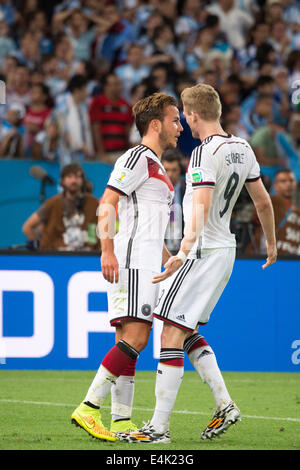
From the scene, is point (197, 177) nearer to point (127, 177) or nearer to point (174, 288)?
point (127, 177)

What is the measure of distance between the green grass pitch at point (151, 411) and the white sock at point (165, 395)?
0.53 ft

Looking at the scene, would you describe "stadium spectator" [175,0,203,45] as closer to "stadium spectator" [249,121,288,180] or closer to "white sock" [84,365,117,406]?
"stadium spectator" [249,121,288,180]

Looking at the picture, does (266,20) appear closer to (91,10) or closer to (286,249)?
(91,10)

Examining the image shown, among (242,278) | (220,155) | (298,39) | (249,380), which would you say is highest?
(298,39)

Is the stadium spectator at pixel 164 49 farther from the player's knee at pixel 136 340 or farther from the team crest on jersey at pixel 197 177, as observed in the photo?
the player's knee at pixel 136 340

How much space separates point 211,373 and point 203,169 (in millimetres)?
1375

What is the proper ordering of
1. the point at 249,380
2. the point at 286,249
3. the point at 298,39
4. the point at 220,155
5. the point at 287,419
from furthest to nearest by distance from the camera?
the point at 298,39
the point at 286,249
the point at 249,380
the point at 287,419
the point at 220,155

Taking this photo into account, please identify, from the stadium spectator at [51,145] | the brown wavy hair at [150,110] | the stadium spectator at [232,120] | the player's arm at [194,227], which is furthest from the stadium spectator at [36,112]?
the player's arm at [194,227]

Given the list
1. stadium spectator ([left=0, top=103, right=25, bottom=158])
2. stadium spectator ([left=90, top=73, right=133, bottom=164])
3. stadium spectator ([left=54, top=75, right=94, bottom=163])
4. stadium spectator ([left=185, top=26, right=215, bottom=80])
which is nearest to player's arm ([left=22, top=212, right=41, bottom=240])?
stadium spectator ([left=0, top=103, right=25, bottom=158])

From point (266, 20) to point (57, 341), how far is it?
28.5 feet

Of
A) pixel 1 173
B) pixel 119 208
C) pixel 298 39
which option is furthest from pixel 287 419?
pixel 298 39

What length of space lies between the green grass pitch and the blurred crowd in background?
202 cm

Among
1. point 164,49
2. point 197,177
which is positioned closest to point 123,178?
point 197,177

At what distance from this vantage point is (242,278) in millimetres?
10328
